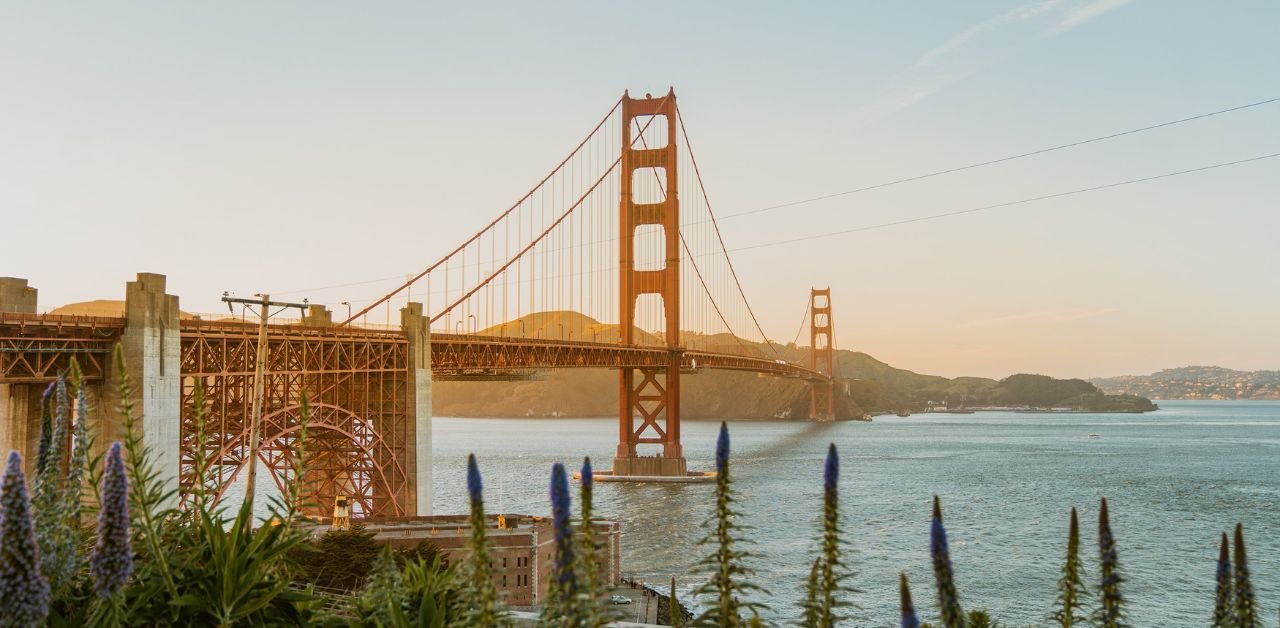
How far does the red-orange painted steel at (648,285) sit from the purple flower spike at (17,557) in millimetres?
73093

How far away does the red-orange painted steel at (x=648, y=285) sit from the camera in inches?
3142

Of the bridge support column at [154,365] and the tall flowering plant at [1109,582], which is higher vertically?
the bridge support column at [154,365]

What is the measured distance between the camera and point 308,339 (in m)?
36.5

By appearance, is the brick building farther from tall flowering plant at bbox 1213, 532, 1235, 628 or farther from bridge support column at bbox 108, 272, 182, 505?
tall flowering plant at bbox 1213, 532, 1235, 628

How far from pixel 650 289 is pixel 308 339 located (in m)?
51.0

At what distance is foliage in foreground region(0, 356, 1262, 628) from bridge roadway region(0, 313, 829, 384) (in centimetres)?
1797

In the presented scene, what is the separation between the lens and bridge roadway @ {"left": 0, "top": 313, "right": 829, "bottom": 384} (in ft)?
83.0

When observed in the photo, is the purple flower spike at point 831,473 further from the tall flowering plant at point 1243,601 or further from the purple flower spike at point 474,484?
the tall flowering plant at point 1243,601

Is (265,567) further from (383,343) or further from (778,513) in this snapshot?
Answer: (778,513)

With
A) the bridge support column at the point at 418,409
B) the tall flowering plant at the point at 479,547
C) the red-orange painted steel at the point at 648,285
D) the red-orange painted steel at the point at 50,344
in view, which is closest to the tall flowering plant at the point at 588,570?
the tall flowering plant at the point at 479,547

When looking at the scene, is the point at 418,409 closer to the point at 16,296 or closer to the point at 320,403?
the point at 320,403

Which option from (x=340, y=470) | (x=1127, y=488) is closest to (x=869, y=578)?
(x=340, y=470)

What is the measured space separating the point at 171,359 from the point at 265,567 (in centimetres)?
2481

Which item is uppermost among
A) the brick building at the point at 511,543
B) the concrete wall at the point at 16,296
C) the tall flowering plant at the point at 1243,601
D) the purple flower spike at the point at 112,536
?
the concrete wall at the point at 16,296
